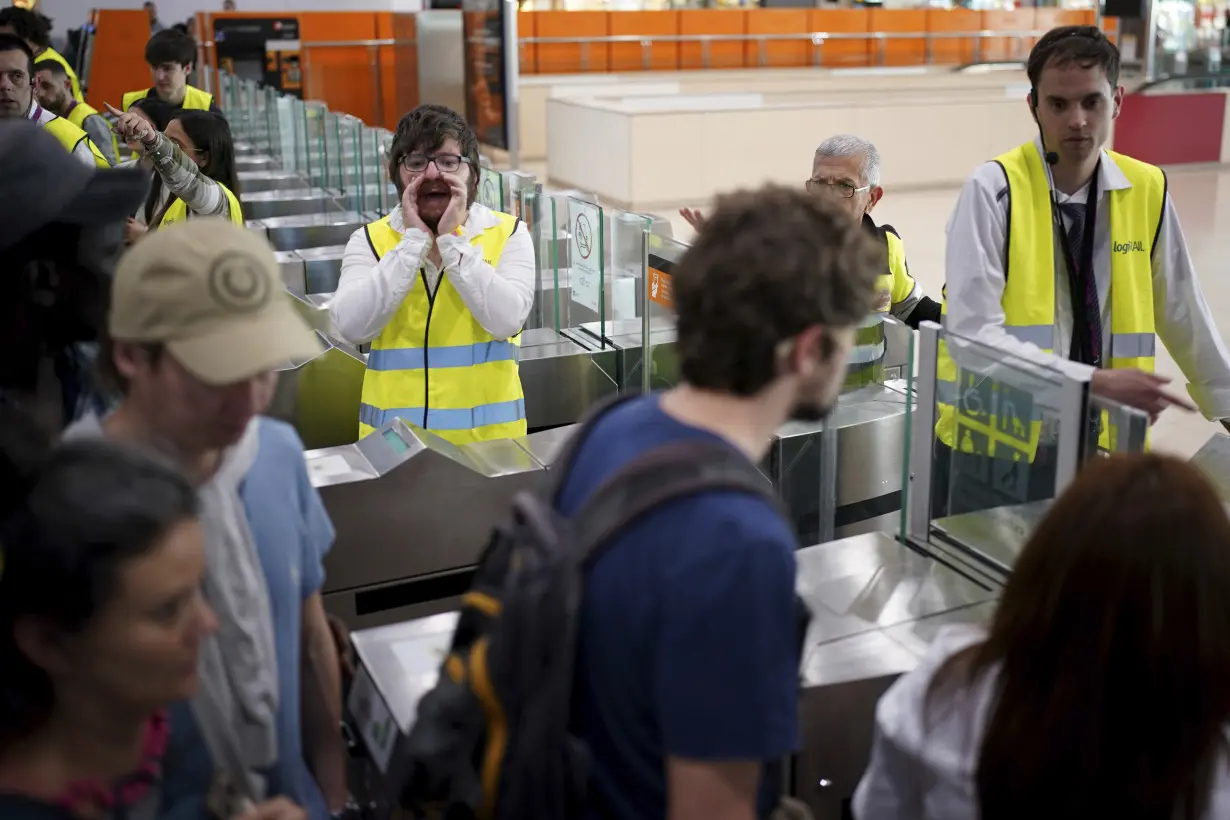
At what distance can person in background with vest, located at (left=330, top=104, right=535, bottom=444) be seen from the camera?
2396 mm

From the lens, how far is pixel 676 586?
97 centimetres

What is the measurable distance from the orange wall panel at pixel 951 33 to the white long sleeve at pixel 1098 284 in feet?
52.8

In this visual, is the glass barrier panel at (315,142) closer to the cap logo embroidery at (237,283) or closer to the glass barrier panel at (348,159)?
the glass barrier panel at (348,159)

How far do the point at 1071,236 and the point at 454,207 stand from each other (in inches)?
48.0

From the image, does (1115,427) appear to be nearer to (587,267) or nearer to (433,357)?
(433,357)

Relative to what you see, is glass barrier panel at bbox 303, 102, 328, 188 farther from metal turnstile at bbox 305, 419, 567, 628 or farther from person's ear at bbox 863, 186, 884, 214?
metal turnstile at bbox 305, 419, 567, 628

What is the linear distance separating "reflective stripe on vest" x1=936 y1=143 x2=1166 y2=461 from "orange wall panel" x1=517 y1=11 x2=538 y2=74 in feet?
43.4

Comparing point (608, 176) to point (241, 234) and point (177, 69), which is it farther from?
point (241, 234)

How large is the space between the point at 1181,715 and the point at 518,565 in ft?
1.99

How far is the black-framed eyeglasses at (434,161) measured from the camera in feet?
8.13

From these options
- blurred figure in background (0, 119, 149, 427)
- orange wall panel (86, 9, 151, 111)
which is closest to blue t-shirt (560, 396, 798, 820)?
blurred figure in background (0, 119, 149, 427)

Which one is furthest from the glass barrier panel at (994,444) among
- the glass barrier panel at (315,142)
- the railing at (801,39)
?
the railing at (801,39)

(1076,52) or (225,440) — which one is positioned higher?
(1076,52)

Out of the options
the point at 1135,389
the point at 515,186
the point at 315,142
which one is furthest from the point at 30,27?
the point at 1135,389
